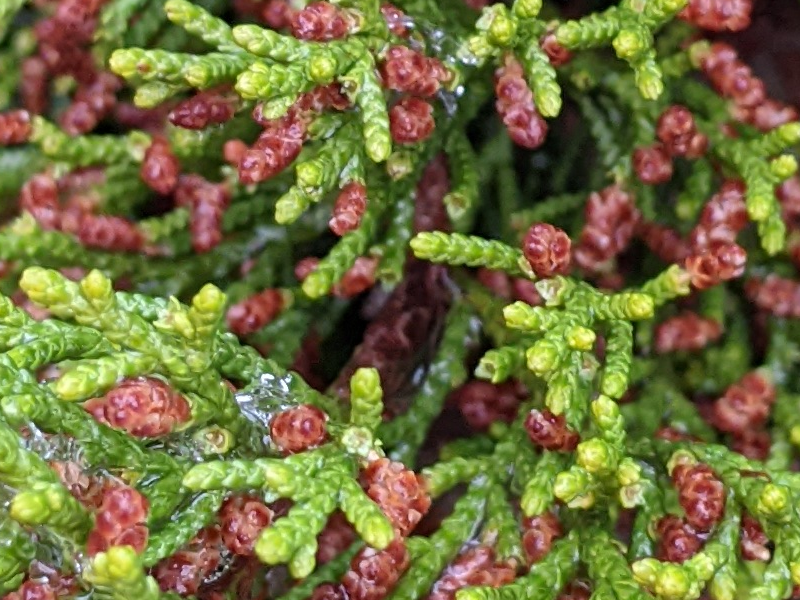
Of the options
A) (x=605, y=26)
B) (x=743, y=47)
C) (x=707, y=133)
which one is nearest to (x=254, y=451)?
(x=605, y=26)

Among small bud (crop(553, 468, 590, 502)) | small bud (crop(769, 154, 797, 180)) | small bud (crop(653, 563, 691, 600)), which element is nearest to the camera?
small bud (crop(653, 563, 691, 600))

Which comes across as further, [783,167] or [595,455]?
[783,167]

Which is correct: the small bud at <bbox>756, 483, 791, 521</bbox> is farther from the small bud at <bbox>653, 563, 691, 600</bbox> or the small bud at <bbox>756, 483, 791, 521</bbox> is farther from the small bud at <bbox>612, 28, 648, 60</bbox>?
the small bud at <bbox>612, 28, 648, 60</bbox>

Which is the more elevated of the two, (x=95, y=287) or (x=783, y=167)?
(x=783, y=167)

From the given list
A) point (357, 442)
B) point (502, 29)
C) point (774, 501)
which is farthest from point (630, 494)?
point (502, 29)

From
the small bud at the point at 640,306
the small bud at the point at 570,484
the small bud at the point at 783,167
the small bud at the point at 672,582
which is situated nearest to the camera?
the small bud at the point at 672,582

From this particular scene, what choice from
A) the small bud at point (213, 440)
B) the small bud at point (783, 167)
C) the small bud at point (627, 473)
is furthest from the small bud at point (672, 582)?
the small bud at point (783, 167)

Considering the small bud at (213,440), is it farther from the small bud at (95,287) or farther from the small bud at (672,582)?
the small bud at (672,582)

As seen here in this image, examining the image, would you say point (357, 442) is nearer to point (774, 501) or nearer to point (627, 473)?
point (627, 473)

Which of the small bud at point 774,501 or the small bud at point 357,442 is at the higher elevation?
the small bud at point 774,501

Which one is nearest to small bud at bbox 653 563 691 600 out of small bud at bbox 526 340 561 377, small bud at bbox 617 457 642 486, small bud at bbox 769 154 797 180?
small bud at bbox 617 457 642 486

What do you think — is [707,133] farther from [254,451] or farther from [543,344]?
[254,451]
